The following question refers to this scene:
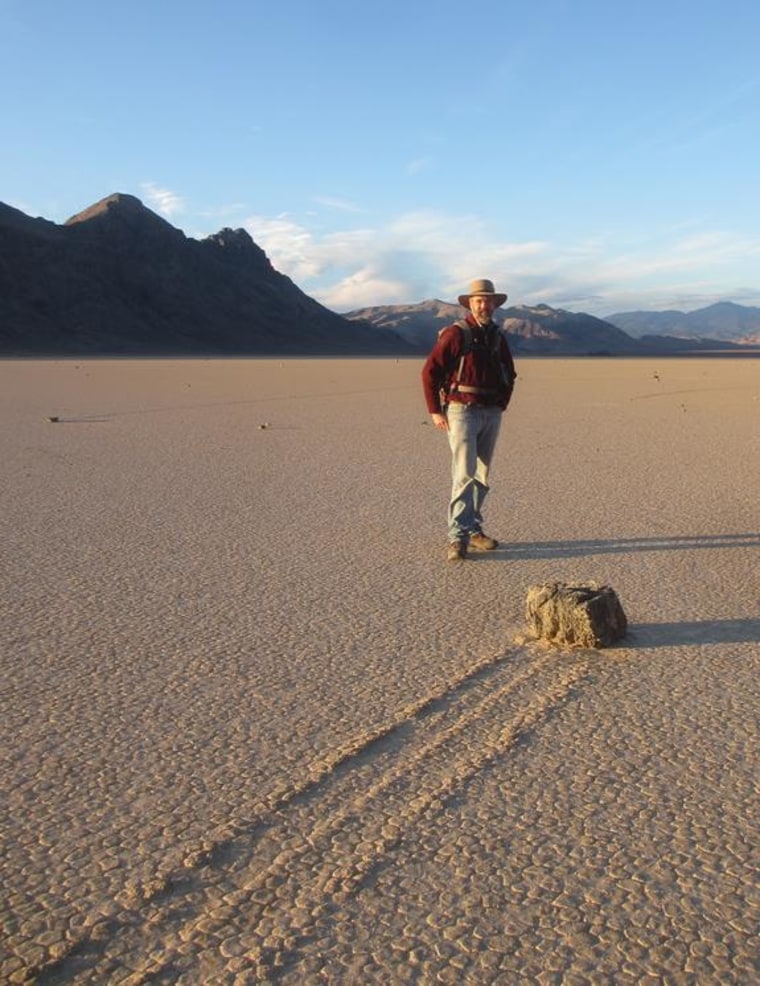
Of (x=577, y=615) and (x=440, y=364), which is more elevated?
(x=440, y=364)

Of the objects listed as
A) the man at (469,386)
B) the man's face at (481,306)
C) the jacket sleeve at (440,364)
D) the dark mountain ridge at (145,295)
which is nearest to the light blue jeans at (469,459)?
the man at (469,386)

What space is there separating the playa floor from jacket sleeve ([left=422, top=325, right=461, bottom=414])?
0.91 meters

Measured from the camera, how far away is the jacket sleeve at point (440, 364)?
253 inches

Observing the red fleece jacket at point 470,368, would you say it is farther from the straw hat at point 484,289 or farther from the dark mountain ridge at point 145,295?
the dark mountain ridge at point 145,295

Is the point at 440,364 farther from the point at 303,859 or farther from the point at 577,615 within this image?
the point at 303,859

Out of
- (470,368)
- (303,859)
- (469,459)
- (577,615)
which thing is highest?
(470,368)

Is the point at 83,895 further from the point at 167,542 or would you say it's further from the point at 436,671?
the point at 167,542

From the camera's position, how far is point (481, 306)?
638 centimetres

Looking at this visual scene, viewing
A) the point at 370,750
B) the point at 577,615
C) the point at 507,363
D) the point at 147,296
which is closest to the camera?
the point at 370,750

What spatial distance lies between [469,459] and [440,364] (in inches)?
24.0

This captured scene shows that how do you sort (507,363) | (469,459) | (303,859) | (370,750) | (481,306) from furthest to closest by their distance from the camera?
(507,363)
(469,459)
(481,306)
(370,750)
(303,859)

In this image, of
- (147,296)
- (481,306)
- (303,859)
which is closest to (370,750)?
(303,859)

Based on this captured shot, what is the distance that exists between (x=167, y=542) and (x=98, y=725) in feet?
10.1

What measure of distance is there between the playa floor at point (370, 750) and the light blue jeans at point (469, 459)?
263 millimetres
